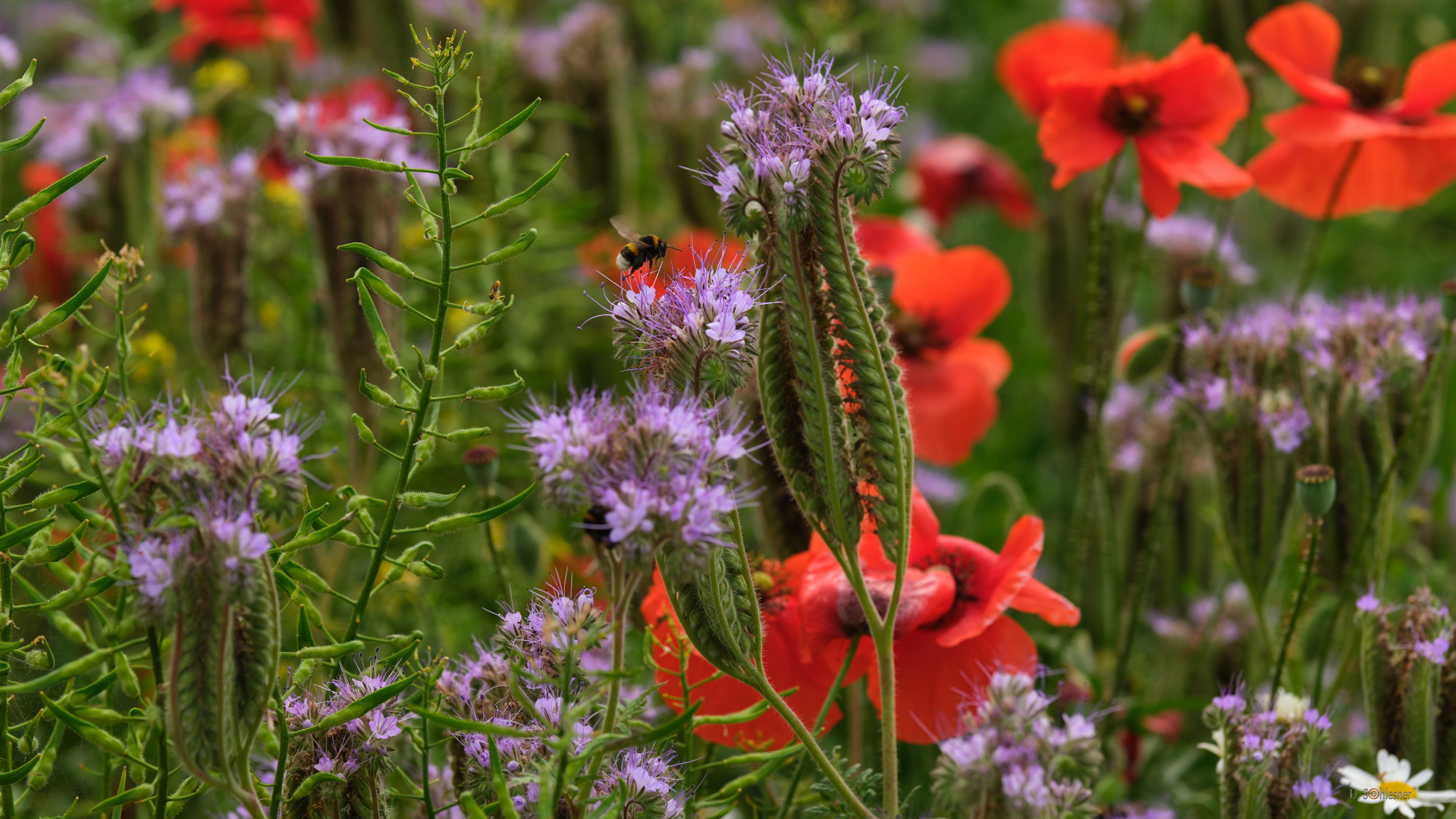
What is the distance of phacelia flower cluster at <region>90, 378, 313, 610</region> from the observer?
629 mm

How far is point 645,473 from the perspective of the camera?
0.65 metres

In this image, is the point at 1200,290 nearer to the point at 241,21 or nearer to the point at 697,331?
the point at 697,331

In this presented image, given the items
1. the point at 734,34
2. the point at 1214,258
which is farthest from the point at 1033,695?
the point at 734,34

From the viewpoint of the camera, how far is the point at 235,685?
67 centimetres

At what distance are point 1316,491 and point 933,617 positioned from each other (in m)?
0.30

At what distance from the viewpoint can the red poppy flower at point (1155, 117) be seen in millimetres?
1241

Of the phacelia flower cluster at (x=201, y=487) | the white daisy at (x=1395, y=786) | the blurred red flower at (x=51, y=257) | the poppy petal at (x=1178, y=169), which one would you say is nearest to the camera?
the phacelia flower cluster at (x=201, y=487)

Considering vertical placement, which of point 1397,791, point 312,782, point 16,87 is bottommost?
point 1397,791

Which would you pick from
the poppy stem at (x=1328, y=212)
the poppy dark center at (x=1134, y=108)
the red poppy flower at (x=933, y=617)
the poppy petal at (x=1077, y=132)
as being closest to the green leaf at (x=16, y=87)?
the red poppy flower at (x=933, y=617)

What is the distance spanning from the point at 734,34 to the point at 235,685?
2.35 m

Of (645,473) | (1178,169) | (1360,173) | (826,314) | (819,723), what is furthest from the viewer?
(1360,173)

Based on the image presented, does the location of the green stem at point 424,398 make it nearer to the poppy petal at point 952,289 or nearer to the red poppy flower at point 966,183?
the poppy petal at point 952,289

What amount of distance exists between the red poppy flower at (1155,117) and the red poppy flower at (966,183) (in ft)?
3.46

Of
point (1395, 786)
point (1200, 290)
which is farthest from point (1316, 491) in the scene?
point (1200, 290)
